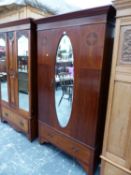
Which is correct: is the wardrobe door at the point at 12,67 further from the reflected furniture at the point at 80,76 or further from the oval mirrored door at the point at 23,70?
the reflected furniture at the point at 80,76

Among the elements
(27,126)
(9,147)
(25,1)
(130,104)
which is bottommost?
(9,147)

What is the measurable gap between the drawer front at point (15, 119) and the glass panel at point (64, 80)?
2.37 feet

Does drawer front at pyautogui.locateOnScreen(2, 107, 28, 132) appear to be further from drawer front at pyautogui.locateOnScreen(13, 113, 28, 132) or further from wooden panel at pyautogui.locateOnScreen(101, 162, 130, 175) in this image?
wooden panel at pyautogui.locateOnScreen(101, 162, 130, 175)

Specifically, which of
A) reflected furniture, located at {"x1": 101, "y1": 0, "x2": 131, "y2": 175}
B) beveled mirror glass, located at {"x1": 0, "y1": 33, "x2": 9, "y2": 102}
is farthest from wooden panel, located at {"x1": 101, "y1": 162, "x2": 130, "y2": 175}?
beveled mirror glass, located at {"x1": 0, "y1": 33, "x2": 9, "y2": 102}

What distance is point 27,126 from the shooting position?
2367mm

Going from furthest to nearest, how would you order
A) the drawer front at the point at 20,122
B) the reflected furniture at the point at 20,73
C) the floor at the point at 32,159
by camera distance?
the drawer front at the point at 20,122, the reflected furniture at the point at 20,73, the floor at the point at 32,159

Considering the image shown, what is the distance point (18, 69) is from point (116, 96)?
5.00 feet

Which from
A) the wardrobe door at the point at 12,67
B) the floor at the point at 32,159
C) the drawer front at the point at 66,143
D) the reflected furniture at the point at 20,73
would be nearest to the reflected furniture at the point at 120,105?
the drawer front at the point at 66,143

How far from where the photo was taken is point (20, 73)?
2.33 m

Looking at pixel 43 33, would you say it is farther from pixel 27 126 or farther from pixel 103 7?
pixel 27 126

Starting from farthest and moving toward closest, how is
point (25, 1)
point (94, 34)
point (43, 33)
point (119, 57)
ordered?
1. point (25, 1)
2. point (43, 33)
3. point (94, 34)
4. point (119, 57)

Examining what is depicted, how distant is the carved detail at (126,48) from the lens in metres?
1.22

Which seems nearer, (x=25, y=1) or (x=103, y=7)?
(x=103, y=7)

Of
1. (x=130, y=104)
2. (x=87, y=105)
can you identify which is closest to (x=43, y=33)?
(x=87, y=105)
